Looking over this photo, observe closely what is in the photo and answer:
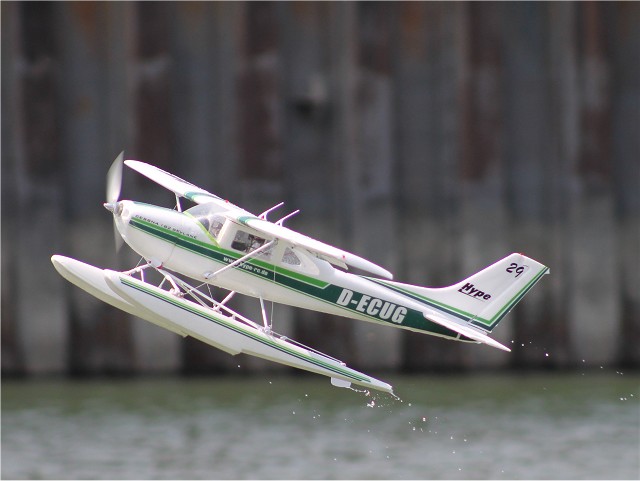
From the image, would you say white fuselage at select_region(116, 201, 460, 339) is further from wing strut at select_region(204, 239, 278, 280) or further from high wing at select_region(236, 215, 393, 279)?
high wing at select_region(236, 215, 393, 279)

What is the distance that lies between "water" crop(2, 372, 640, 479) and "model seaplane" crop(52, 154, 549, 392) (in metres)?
5.40

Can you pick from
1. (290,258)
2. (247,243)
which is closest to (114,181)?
(247,243)

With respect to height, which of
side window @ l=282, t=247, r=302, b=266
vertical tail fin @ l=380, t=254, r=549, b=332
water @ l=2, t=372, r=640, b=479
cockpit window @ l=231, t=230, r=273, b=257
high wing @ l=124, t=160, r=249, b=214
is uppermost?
high wing @ l=124, t=160, r=249, b=214

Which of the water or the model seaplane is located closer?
the model seaplane

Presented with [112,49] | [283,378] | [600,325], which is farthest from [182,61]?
[600,325]

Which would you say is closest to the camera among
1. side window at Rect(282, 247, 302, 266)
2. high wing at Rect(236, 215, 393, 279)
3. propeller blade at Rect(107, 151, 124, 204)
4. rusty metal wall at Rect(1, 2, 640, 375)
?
high wing at Rect(236, 215, 393, 279)

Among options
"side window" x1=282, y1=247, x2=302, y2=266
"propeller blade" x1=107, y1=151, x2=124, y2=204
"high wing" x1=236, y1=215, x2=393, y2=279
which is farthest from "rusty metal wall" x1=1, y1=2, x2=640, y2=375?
"high wing" x1=236, y1=215, x2=393, y2=279

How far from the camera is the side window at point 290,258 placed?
18.4m

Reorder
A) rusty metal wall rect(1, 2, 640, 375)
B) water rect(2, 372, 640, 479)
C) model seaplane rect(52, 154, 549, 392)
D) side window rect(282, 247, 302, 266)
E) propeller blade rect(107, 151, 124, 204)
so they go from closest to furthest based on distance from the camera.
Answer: model seaplane rect(52, 154, 549, 392), side window rect(282, 247, 302, 266), propeller blade rect(107, 151, 124, 204), water rect(2, 372, 640, 479), rusty metal wall rect(1, 2, 640, 375)

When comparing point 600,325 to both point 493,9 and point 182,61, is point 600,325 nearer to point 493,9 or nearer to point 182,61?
point 493,9

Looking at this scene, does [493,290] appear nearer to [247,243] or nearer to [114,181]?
[247,243]

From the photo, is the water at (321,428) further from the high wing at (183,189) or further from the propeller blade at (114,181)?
the propeller blade at (114,181)

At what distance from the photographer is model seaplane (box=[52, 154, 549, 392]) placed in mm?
18047

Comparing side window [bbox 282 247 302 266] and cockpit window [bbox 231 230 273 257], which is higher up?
cockpit window [bbox 231 230 273 257]
